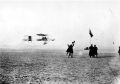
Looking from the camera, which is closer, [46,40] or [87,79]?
[87,79]

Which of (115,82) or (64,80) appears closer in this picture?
(115,82)

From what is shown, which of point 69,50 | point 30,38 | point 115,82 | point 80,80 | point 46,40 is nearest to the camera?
point 115,82

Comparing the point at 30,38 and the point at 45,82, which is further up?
the point at 30,38

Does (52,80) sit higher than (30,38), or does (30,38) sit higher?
(30,38)

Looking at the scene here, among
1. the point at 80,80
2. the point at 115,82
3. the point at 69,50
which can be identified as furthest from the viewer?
the point at 69,50

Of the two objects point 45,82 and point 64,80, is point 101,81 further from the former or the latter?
point 45,82

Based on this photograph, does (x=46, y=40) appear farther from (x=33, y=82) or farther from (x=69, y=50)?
(x=33, y=82)

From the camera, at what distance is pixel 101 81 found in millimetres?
9609

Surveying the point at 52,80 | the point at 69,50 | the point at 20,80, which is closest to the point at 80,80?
the point at 52,80

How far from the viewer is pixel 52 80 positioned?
32.6 feet

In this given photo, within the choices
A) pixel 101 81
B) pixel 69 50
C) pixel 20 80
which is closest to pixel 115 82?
pixel 101 81

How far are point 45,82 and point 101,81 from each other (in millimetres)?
2499

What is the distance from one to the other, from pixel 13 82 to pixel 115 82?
14.7ft

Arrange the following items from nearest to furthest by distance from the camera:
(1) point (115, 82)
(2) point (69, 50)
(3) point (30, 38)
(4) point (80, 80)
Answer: (1) point (115, 82) < (4) point (80, 80) < (2) point (69, 50) < (3) point (30, 38)
